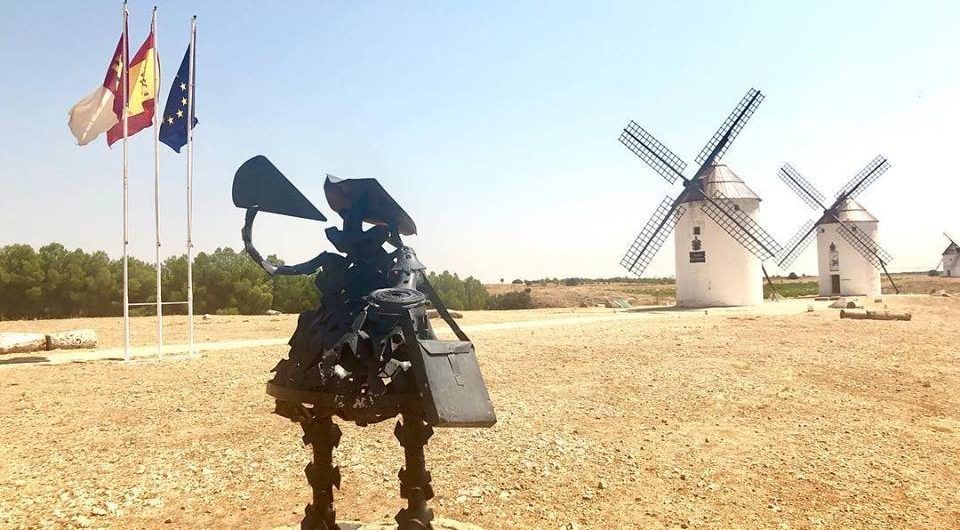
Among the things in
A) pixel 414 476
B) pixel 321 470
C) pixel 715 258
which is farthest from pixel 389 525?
pixel 715 258

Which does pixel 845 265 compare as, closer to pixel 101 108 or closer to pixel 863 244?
pixel 863 244

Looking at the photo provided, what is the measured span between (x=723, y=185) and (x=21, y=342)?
36016 millimetres

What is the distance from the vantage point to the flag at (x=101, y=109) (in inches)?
647

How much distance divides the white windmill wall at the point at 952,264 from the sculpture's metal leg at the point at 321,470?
109 metres

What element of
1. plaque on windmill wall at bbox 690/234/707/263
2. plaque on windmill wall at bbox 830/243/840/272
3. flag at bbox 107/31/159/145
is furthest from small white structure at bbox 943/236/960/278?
flag at bbox 107/31/159/145

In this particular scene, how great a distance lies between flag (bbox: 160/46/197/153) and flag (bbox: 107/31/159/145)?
0.46m

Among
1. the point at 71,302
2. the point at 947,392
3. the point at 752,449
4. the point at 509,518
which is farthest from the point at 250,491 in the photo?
the point at 71,302

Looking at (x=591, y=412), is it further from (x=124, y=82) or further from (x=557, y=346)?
(x=124, y=82)

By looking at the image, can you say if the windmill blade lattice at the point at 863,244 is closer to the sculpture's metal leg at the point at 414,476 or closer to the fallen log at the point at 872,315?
the fallen log at the point at 872,315

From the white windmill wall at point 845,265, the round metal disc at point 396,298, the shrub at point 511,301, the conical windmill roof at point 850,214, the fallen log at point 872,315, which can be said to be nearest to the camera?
the round metal disc at point 396,298

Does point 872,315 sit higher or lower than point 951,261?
lower

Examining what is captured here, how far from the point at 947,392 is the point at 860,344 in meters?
5.94

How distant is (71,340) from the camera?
19172 mm

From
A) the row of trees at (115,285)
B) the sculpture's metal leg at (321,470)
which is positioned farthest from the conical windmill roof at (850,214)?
the sculpture's metal leg at (321,470)
